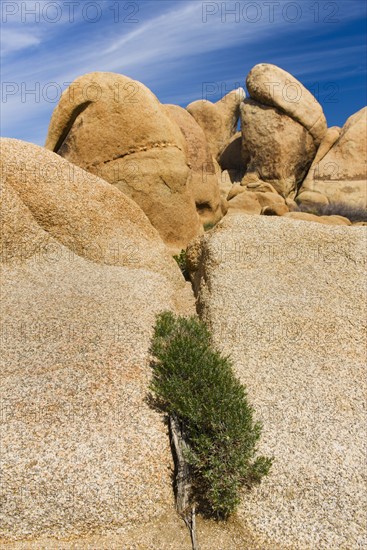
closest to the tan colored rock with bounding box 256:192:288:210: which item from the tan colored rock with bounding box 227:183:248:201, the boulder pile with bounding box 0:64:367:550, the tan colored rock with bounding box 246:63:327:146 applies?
the tan colored rock with bounding box 227:183:248:201

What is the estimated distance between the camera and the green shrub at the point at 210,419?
640 cm

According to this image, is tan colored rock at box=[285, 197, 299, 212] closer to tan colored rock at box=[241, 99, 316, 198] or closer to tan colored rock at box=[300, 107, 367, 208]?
tan colored rock at box=[241, 99, 316, 198]

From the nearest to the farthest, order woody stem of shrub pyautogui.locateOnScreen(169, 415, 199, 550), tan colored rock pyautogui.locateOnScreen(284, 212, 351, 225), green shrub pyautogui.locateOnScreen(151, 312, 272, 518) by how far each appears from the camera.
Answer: woody stem of shrub pyautogui.locateOnScreen(169, 415, 199, 550) < green shrub pyautogui.locateOnScreen(151, 312, 272, 518) < tan colored rock pyautogui.locateOnScreen(284, 212, 351, 225)

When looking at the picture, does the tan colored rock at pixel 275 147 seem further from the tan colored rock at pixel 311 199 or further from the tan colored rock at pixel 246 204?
the tan colored rock at pixel 246 204

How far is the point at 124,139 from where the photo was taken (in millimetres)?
15836

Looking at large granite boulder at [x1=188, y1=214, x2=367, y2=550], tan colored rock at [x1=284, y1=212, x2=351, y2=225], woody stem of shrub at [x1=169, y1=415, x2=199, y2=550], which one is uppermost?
woody stem of shrub at [x1=169, y1=415, x2=199, y2=550]

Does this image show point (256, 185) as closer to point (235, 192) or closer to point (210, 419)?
point (235, 192)

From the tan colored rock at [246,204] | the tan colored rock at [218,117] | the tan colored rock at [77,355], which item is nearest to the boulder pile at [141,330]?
the tan colored rock at [77,355]

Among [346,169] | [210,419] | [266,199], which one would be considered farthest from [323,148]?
[210,419]

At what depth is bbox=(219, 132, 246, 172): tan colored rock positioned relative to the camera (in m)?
36.7

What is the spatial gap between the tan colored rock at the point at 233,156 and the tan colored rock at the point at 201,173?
16875 mm

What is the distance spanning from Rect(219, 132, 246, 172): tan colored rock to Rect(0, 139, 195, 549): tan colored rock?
2421 centimetres

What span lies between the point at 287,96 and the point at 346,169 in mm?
6007

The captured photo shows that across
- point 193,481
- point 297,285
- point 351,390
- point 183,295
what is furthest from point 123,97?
point 193,481
